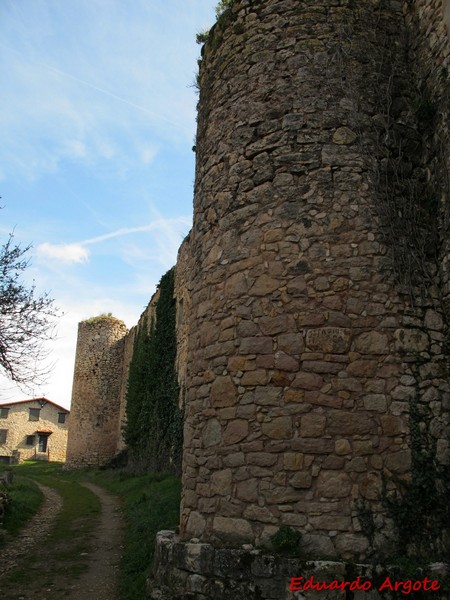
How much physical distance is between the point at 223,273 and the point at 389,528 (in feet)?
10.3

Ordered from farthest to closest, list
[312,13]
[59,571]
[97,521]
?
[97,521]
[59,571]
[312,13]

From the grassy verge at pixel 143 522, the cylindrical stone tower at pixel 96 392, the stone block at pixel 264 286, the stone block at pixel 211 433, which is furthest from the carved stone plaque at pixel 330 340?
the cylindrical stone tower at pixel 96 392

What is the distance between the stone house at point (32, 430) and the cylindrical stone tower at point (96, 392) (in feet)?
75.2

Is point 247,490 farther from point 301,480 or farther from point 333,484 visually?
point 333,484

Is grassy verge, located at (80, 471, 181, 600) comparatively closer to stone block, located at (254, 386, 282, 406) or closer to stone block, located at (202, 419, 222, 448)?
stone block, located at (202, 419, 222, 448)

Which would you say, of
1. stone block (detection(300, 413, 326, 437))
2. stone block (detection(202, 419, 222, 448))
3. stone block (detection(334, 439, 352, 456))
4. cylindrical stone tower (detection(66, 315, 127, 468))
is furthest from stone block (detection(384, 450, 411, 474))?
cylindrical stone tower (detection(66, 315, 127, 468))

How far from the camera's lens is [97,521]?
11.9m

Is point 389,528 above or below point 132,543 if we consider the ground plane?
above

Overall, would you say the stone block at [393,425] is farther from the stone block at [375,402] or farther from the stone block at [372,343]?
the stone block at [372,343]

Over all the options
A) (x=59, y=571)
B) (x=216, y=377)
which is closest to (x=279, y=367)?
(x=216, y=377)

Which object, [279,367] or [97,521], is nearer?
[279,367]

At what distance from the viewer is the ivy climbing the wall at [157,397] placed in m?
16.4

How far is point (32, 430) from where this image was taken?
54.9 meters

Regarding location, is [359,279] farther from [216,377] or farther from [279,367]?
[216,377]
